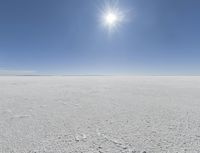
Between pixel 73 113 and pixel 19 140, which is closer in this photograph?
pixel 19 140

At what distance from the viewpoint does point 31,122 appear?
3.84 meters

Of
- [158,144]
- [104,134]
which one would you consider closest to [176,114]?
[158,144]

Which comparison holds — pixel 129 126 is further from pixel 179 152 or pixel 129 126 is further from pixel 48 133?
pixel 48 133

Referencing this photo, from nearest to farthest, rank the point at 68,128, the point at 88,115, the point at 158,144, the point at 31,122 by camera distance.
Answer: the point at 158,144 → the point at 68,128 → the point at 31,122 → the point at 88,115

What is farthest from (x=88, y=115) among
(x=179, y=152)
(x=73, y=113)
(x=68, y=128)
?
(x=179, y=152)

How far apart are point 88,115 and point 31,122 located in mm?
1729

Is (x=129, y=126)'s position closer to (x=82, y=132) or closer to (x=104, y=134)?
(x=104, y=134)

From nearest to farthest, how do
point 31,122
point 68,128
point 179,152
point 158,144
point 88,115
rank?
point 179,152 → point 158,144 → point 68,128 → point 31,122 → point 88,115

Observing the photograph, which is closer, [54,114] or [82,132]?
[82,132]

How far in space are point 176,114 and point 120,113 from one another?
1899 mm

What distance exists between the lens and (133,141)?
2.80 m

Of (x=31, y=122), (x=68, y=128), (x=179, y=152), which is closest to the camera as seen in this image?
(x=179, y=152)

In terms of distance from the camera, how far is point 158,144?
2674mm

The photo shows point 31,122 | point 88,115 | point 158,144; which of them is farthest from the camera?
point 88,115
